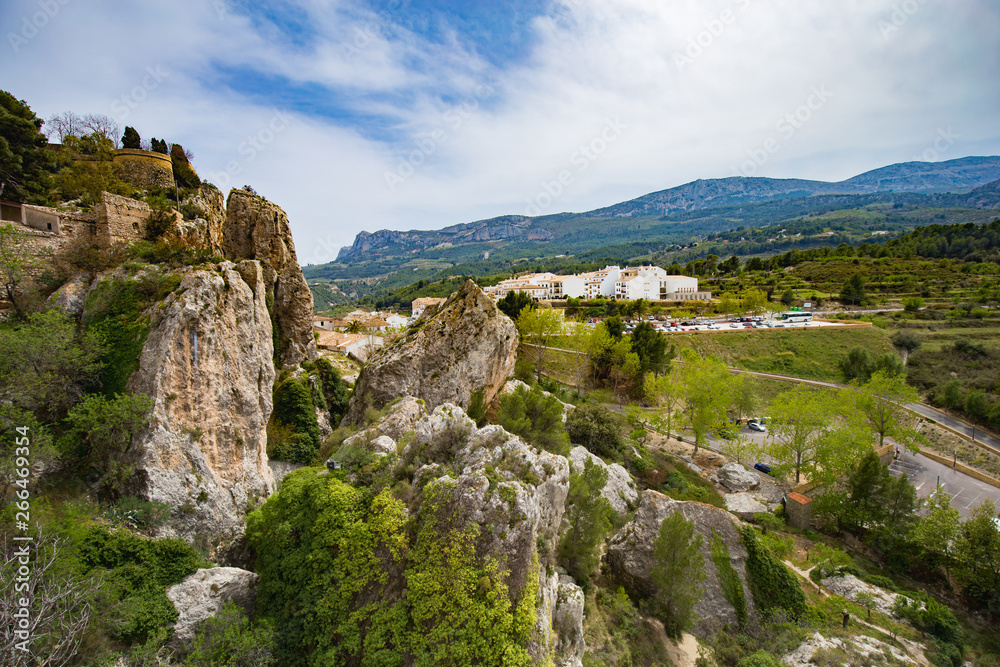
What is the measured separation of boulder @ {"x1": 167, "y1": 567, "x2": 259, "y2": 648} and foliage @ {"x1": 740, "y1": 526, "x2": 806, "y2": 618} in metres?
20.5

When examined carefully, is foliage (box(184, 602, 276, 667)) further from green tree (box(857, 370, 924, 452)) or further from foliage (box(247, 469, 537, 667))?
green tree (box(857, 370, 924, 452))

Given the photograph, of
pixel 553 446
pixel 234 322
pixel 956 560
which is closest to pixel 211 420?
pixel 234 322

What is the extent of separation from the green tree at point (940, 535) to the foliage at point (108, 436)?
1396 inches

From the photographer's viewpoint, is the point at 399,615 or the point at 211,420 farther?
the point at 211,420

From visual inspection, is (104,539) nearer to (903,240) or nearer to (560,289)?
(560,289)

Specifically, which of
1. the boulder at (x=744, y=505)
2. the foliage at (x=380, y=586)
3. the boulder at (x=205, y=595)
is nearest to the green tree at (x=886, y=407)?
the boulder at (x=744, y=505)

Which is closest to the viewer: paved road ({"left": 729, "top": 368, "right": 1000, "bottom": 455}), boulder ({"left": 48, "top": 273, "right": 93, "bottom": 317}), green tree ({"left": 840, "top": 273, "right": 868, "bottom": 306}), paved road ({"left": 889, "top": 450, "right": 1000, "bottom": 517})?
boulder ({"left": 48, "top": 273, "right": 93, "bottom": 317})

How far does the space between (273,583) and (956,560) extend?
30.9m

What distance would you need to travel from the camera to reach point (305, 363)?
2681 centimetres

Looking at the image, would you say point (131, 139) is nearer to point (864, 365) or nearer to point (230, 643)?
point (230, 643)

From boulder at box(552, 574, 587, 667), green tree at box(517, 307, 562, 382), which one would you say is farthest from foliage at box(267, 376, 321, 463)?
green tree at box(517, 307, 562, 382)

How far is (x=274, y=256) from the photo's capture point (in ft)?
88.4

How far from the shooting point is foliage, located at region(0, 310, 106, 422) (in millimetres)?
13008

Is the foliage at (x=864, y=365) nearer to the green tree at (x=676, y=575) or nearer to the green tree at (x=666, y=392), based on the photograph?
the green tree at (x=666, y=392)
